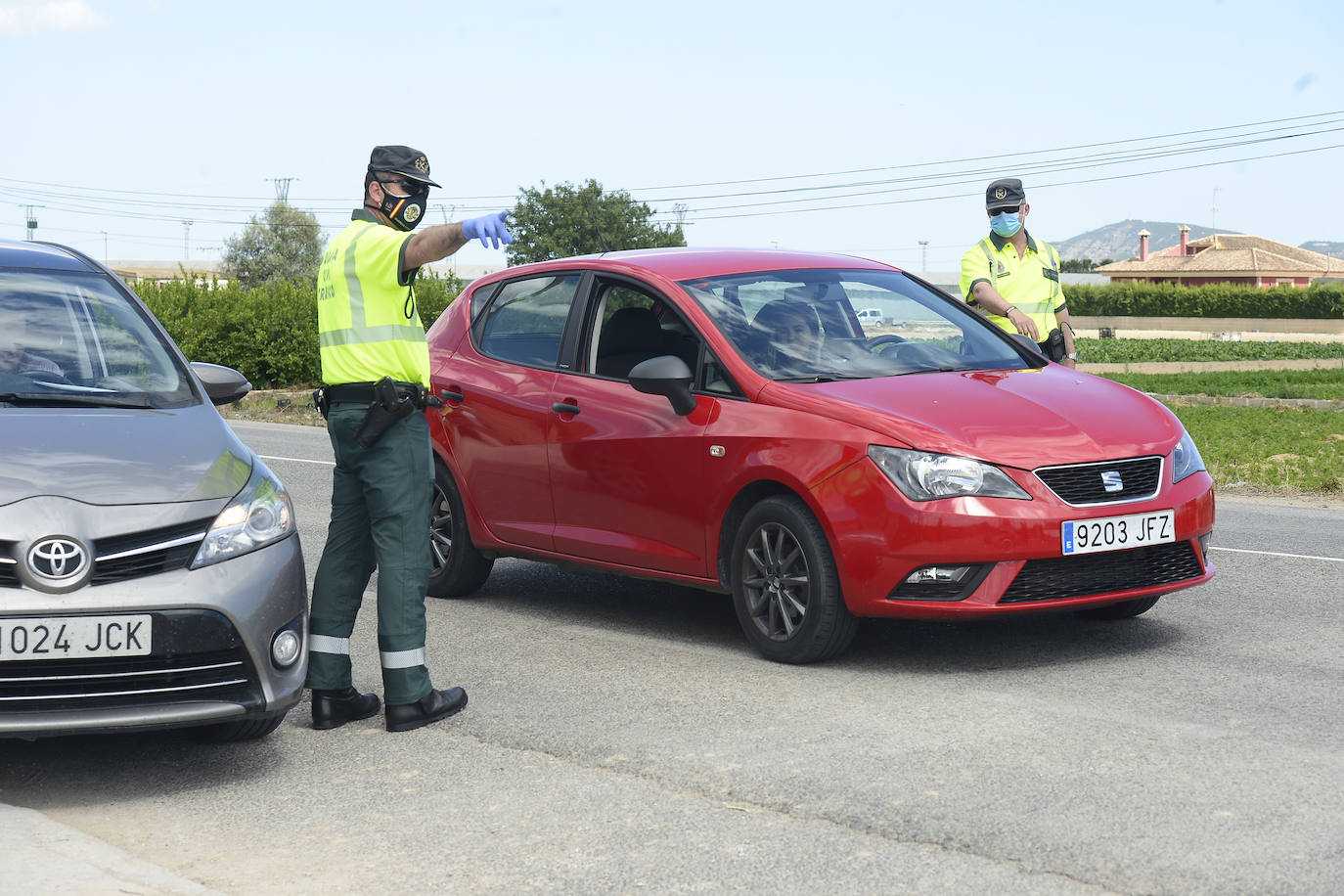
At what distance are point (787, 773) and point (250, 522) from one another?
191cm

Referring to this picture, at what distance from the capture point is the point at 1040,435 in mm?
6293

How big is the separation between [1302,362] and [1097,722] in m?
33.4

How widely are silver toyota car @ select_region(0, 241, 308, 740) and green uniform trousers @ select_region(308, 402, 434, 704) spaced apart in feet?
1.32

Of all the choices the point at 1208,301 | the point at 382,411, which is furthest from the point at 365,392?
the point at 1208,301

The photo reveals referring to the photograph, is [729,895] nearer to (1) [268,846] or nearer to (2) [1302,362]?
(1) [268,846]

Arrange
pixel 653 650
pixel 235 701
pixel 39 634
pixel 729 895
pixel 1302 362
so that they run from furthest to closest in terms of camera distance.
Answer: pixel 1302 362 → pixel 653 650 → pixel 235 701 → pixel 39 634 → pixel 729 895

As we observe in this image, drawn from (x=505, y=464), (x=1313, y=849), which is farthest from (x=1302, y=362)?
(x=1313, y=849)

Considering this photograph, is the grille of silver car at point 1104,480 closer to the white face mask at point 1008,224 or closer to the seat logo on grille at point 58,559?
the seat logo on grille at point 58,559

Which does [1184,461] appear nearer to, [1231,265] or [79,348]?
[79,348]

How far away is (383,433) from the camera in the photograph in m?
5.84

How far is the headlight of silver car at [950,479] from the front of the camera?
6105 mm

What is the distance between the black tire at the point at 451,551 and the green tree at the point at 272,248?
102678mm

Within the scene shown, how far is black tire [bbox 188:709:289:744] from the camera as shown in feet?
18.0

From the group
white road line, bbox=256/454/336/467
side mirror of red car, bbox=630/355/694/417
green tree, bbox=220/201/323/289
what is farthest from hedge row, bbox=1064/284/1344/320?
side mirror of red car, bbox=630/355/694/417
